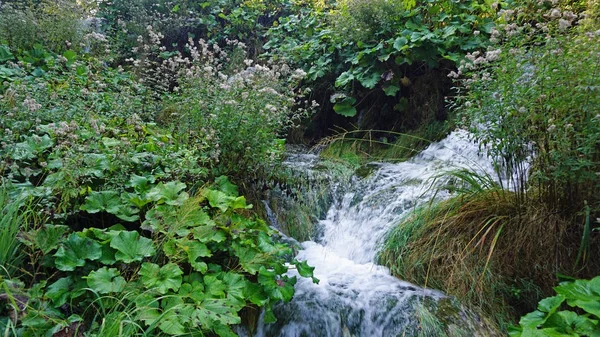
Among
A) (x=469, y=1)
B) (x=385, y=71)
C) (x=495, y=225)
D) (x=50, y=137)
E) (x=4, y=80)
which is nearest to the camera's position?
(x=495, y=225)

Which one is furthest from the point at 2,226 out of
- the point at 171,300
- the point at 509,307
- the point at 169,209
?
the point at 509,307

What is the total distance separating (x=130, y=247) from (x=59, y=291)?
0.34 m

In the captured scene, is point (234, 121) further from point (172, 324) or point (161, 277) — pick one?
point (172, 324)

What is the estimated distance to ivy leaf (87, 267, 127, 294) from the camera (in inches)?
71.0

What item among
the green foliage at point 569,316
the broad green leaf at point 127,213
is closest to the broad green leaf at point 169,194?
the broad green leaf at point 127,213

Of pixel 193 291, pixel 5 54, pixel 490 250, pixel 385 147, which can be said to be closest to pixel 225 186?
pixel 193 291

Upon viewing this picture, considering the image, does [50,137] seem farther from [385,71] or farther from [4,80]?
[385,71]

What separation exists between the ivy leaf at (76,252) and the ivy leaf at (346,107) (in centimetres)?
380

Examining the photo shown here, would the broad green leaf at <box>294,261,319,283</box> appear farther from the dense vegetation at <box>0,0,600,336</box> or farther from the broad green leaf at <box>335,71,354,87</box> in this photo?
the broad green leaf at <box>335,71,354,87</box>

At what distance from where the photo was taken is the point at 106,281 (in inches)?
72.6

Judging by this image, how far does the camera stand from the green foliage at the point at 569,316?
1.62 m

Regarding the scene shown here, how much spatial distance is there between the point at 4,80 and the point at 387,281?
4167 mm

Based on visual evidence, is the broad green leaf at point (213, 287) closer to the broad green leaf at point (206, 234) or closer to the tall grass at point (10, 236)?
the broad green leaf at point (206, 234)

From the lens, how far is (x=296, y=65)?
609cm
